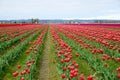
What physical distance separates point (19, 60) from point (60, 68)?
14.2 feet

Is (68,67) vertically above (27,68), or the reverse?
(68,67)

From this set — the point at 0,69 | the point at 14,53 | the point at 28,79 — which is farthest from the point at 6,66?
the point at 28,79

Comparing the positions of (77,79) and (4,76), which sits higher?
(77,79)

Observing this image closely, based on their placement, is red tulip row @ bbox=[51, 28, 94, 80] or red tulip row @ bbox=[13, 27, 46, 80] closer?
red tulip row @ bbox=[51, 28, 94, 80]

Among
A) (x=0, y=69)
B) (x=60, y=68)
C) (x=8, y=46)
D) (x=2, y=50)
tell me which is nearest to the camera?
(x=60, y=68)

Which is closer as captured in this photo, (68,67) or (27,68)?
(68,67)

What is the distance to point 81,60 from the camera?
12.7 m

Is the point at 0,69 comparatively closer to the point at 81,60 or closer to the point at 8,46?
the point at 81,60

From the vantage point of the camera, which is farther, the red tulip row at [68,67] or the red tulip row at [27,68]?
the red tulip row at [27,68]

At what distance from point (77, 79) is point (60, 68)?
2.65 m

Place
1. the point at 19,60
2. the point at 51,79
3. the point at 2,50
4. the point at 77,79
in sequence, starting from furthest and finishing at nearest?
the point at 2,50
the point at 19,60
the point at 51,79
the point at 77,79

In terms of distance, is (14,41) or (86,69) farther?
(14,41)

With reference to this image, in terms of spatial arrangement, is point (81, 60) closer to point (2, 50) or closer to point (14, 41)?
point (2, 50)

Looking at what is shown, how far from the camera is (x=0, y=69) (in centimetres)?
1081
